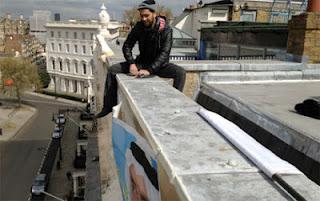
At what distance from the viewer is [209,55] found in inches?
Result: 670

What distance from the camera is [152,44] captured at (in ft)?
16.0

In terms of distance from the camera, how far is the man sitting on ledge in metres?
4.57

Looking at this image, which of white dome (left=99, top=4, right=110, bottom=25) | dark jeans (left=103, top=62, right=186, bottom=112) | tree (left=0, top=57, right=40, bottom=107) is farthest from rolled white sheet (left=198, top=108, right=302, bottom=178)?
tree (left=0, top=57, right=40, bottom=107)

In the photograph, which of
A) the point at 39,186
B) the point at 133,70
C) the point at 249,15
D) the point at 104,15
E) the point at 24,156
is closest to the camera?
the point at 133,70

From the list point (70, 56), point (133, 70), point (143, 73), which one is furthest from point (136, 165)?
point (70, 56)

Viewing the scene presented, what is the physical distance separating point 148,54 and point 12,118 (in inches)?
1857

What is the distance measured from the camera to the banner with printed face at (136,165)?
225 centimetres

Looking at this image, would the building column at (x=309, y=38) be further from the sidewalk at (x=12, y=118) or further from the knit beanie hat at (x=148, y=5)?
the sidewalk at (x=12, y=118)

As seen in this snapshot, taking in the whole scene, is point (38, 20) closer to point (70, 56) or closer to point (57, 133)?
point (70, 56)

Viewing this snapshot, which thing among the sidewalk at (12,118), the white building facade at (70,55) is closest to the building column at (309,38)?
the sidewalk at (12,118)

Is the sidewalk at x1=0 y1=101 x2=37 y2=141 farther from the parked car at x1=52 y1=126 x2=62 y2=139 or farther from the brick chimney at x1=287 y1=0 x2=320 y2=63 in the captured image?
the brick chimney at x1=287 y1=0 x2=320 y2=63

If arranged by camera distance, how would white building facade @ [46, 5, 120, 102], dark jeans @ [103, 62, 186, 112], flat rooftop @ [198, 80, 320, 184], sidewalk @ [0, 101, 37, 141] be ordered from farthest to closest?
white building facade @ [46, 5, 120, 102], sidewalk @ [0, 101, 37, 141], dark jeans @ [103, 62, 186, 112], flat rooftop @ [198, 80, 320, 184]

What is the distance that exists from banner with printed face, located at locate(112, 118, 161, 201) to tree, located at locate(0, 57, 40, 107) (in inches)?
1991

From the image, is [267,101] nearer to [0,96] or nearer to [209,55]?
[209,55]
